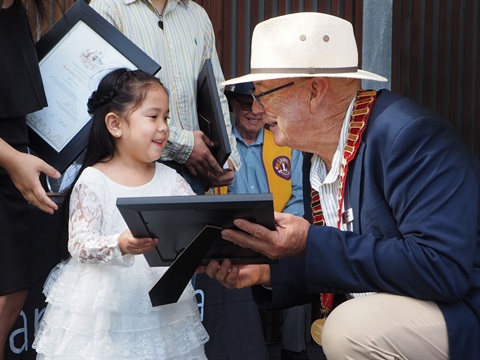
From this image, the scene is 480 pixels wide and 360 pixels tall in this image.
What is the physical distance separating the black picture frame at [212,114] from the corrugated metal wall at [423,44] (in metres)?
1.83

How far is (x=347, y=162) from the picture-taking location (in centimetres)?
295

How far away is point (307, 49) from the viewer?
3.00 m

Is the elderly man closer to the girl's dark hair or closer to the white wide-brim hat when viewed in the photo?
the white wide-brim hat

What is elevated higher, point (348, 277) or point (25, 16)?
point (25, 16)

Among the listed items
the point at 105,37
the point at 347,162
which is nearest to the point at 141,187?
the point at 105,37

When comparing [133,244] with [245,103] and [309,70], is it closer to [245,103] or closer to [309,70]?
[309,70]

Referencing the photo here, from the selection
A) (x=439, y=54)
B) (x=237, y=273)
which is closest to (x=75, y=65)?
(x=237, y=273)

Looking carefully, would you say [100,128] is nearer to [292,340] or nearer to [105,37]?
[105,37]

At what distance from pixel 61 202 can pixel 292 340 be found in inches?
73.0

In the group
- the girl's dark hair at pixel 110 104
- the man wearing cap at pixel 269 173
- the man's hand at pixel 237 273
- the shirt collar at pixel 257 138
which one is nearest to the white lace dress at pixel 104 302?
the girl's dark hair at pixel 110 104

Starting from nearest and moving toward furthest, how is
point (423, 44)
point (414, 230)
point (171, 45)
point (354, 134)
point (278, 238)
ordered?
point (414, 230) → point (278, 238) → point (354, 134) → point (171, 45) → point (423, 44)

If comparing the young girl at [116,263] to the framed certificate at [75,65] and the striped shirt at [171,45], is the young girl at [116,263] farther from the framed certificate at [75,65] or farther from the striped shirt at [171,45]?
the striped shirt at [171,45]

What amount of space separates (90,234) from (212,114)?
0.87m

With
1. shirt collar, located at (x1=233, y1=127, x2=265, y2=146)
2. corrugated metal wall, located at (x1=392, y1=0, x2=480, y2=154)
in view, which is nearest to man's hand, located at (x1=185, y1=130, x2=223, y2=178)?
shirt collar, located at (x1=233, y1=127, x2=265, y2=146)
